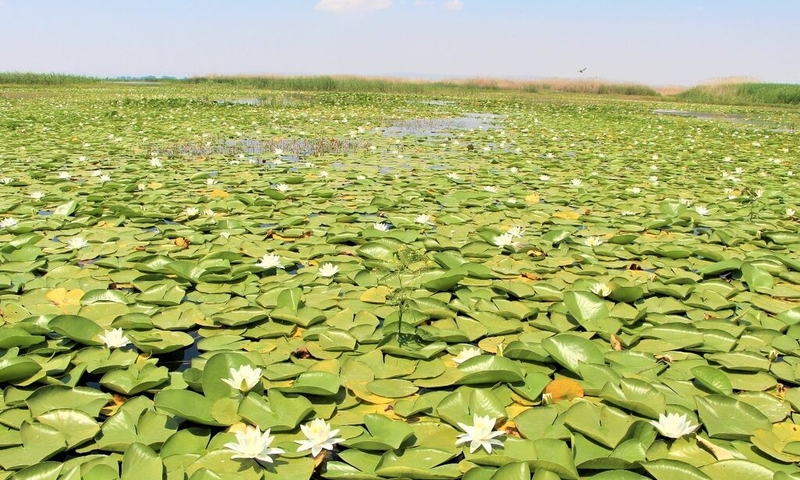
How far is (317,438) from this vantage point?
1387 millimetres

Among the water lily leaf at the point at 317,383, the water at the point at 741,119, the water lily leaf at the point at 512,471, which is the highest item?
the water at the point at 741,119

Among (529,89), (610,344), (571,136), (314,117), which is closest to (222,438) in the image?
(610,344)

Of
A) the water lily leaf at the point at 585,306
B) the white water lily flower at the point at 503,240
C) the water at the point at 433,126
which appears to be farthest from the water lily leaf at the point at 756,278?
the water at the point at 433,126

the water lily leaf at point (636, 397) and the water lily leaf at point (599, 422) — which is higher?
the water lily leaf at point (636, 397)

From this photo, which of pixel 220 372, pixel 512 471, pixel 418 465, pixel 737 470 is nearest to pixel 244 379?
pixel 220 372

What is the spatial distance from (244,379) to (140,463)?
14.7 inches

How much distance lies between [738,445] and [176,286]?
2.27 metres

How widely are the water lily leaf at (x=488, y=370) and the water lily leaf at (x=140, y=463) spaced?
942 mm

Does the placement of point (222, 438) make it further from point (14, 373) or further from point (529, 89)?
point (529, 89)

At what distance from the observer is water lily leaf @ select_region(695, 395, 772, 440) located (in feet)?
4.90

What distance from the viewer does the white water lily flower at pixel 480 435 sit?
1408 mm

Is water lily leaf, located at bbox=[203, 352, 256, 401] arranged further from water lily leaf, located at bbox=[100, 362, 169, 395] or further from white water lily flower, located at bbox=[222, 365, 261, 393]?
water lily leaf, located at bbox=[100, 362, 169, 395]

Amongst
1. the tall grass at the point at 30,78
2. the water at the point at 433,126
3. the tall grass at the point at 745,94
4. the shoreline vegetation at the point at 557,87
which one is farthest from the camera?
the tall grass at the point at 30,78

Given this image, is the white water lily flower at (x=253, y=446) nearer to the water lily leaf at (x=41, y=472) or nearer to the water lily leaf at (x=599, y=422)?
the water lily leaf at (x=41, y=472)
